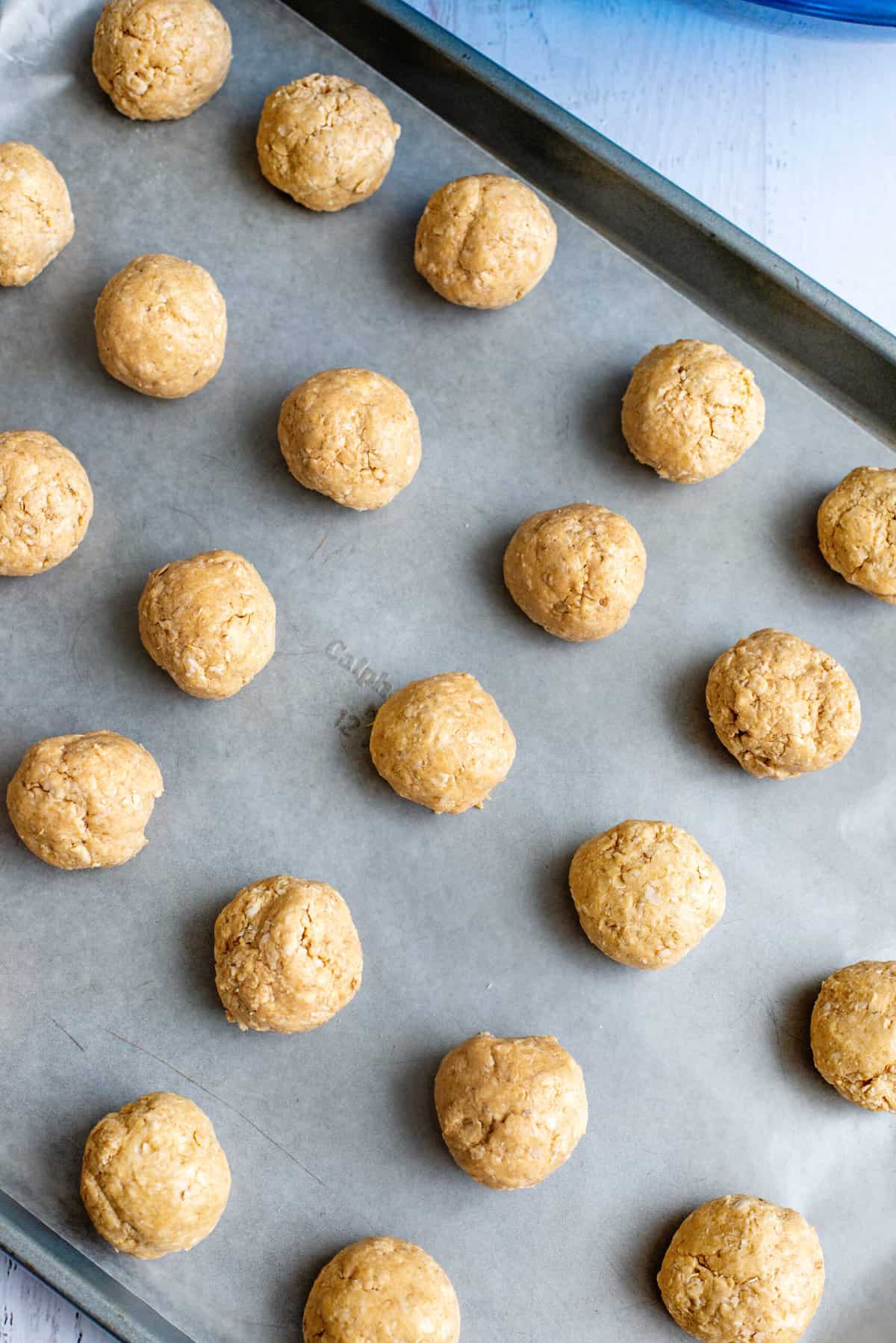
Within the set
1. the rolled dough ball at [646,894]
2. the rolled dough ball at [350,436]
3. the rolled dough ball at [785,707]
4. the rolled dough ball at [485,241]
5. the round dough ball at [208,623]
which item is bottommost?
the rolled dough ball at [646,894]

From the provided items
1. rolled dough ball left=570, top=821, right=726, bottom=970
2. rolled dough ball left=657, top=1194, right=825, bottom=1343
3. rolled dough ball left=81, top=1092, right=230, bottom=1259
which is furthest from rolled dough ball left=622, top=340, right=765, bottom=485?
rolled dough ball left=81, top=1092, right=230, bottom=1259

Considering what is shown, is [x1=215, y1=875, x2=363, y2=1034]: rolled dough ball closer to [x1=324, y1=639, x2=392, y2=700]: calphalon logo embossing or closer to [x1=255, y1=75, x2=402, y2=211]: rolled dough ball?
[x1=324, y1=639, x2=392, y2=700]: calphalon logo embossing

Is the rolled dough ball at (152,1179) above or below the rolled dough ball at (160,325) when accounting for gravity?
below

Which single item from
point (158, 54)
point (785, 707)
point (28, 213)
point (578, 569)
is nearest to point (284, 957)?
point (578, 569)

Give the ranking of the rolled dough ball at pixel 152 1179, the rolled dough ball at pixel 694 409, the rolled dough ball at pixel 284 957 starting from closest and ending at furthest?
1. the rolled dough ball at pixel 152 1179
2. the rolled dough ball at pixel 284 957
3. the rolled dough ball at pixel 694 409

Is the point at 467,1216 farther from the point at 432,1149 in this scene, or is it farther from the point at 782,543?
the point at 782,543

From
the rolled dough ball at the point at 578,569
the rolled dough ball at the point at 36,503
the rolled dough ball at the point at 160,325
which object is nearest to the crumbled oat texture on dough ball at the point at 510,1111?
the rolled dough ball at the point at 578,569

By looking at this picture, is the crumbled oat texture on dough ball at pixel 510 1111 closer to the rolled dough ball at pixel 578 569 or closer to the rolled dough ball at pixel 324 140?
the rolled dough ball at pixel 578 569

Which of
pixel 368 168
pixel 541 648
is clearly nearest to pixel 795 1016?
pixel 541 648
